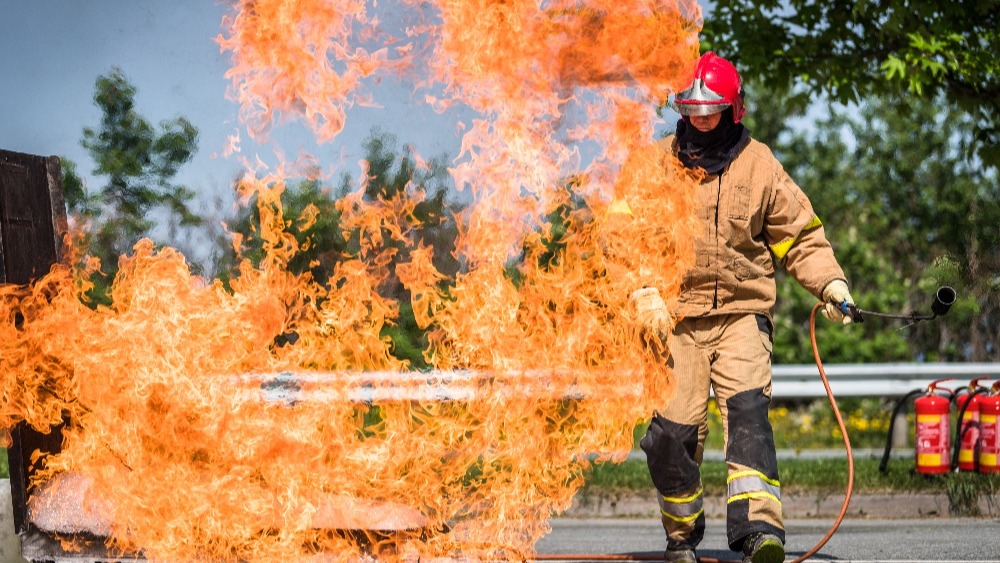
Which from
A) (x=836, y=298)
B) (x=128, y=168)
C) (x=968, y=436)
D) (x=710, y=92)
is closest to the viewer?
(x=710, y=92)

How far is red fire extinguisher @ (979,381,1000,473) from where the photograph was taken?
308 inches

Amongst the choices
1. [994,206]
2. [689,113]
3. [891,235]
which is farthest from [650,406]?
[891,235]

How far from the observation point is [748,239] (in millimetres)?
4719

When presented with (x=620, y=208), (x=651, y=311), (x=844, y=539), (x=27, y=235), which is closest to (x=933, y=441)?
(x=844, y=539)

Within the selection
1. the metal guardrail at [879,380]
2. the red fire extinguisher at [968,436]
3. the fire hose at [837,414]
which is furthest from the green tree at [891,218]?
the fire hose at [837,414]

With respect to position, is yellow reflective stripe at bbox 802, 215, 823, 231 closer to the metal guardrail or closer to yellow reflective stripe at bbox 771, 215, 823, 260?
yellow reflective stripe at bbox 771, 215, 823, 260

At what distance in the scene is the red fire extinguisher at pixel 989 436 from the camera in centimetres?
Result: 781

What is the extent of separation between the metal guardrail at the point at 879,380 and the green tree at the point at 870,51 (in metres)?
1.98

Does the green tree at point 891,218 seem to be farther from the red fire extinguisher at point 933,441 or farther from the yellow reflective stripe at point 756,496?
the yellow reflective stripe at point 756,496

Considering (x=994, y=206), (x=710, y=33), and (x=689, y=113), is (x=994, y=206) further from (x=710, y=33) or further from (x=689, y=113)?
(x=689, y=113)

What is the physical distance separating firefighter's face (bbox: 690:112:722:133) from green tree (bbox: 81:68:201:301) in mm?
2236

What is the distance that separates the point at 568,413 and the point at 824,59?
21.5 feet

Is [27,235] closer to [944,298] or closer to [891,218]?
[944,298]

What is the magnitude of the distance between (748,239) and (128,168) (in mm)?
2993
